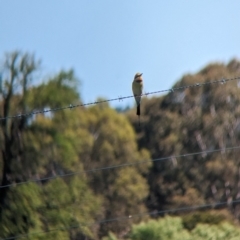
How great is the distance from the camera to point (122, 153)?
41531 mm

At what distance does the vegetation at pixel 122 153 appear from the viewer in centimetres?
2897

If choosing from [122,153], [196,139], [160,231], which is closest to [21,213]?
[160,231]

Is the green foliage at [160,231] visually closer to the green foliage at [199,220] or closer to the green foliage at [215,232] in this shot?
the green foliage at [215,232]

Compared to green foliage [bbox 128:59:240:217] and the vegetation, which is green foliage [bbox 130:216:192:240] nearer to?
the vegetation

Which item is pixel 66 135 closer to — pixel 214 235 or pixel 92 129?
pixel 214 235

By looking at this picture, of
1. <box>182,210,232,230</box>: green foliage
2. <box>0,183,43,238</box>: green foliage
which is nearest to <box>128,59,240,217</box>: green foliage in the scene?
<box>182,210,232,230</box>: green foliage

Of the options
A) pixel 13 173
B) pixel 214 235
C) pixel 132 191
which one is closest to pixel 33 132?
pixel 13 173

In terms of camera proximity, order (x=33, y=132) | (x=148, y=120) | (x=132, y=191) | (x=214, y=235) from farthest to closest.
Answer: (x=148, y=120) → (x=132, y=191) → (x=33, y=132) → (x=214, y=235)

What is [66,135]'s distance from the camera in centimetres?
3103

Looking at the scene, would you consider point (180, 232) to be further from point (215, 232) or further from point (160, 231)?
point (215, 232)

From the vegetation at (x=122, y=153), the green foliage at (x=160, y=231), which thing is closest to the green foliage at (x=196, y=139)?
the vegetation at (x=122, y=153)

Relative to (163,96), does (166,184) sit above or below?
below

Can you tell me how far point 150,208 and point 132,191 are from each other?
6.69 feet

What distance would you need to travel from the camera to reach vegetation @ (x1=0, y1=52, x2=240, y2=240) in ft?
95.0
